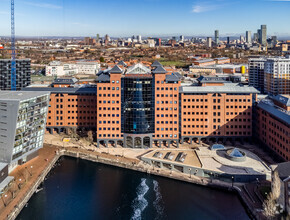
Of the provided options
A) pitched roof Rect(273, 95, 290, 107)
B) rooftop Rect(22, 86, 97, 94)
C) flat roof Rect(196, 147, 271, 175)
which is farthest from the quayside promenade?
pitched roof Rect(273, 95, 290, 107)

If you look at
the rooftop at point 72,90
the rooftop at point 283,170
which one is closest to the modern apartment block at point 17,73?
the rooftop at point 72,90

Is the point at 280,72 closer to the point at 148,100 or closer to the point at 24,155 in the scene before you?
the point at 148,100

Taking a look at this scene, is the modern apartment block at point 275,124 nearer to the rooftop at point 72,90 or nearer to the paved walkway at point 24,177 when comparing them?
the rooftop at point 72,90

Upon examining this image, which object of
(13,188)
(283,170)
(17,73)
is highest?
(17,73)

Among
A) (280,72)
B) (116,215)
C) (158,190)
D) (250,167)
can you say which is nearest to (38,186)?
(116,215)

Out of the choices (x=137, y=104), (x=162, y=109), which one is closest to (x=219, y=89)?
(x=162, y=109)

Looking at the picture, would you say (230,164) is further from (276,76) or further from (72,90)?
(276,76)

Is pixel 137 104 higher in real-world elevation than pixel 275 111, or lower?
higher
